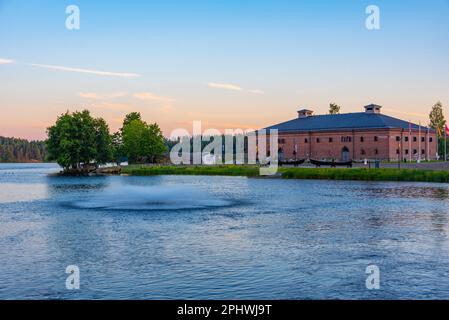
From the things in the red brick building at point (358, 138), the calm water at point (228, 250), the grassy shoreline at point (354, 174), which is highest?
the red brick building at point (358, 138)

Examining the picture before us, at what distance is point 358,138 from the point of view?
115250 mm

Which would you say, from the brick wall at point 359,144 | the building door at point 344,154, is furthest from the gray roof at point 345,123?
the building door at point 344,154

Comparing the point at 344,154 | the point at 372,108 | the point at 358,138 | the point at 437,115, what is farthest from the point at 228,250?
the point at 437,115

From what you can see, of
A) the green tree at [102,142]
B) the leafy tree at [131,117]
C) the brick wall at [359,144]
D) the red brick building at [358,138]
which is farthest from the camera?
the leafy tree at [131,117]

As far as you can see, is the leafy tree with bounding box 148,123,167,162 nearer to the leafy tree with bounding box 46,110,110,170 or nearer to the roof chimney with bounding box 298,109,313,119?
the leafy tree with bounding box 46,110,110,170

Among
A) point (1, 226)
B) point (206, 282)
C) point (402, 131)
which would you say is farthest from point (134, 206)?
point (402, 131)

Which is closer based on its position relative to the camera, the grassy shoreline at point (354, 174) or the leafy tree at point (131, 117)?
the grassy shoreline at point (354, 174)

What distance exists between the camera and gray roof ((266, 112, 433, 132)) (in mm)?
113938

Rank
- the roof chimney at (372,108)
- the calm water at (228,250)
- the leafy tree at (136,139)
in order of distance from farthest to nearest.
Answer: the leafy tree at (136,139)
the roof chimney at (372,108)
the calm water at (228,250)

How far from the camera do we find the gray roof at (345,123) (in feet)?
374

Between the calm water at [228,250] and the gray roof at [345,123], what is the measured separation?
74808mm

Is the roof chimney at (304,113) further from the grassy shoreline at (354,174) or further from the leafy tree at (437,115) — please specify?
the grassy shoreline at (354,174)

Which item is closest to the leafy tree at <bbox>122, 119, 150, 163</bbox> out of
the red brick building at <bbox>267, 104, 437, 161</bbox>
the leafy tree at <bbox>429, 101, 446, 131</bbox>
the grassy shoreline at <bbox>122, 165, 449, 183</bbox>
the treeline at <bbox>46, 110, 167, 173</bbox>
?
the treeline at <bbox>46, 110, 167, 173</bbox>
